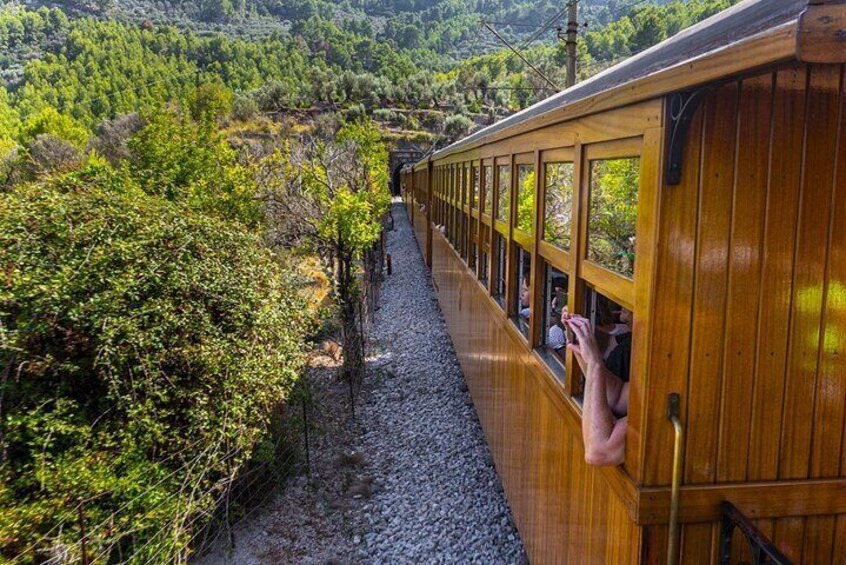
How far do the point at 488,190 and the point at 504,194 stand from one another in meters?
0.86

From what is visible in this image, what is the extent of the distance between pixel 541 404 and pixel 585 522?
912 mm

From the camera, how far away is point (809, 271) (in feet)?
6.02

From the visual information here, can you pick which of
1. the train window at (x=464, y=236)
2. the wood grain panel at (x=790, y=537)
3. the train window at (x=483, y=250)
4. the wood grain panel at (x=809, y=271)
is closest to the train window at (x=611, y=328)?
the wood grain panel at (x=809, y=271)

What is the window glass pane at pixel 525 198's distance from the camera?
3703mm

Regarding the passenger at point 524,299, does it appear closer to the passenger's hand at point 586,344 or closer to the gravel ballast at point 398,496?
the passenger's hand at point 586,344

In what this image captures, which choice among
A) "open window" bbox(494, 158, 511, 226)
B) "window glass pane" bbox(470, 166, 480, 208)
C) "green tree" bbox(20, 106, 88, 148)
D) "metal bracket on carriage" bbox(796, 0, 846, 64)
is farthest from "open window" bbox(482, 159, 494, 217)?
"green tree" bbox(20, 106, 88, 148)

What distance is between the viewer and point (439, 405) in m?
7.64

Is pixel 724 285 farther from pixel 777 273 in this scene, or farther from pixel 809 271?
pixel 809 271

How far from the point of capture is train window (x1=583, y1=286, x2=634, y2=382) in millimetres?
2357

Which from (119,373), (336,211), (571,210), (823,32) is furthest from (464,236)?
(823,32)

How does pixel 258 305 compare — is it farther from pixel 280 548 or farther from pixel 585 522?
pixel 585 522

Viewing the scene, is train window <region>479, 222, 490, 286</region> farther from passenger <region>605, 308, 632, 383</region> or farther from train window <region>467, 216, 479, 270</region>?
passenger <region>605, 308, 632, 383</region>

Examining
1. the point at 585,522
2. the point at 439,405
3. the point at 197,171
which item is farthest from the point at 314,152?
the point at 585,522

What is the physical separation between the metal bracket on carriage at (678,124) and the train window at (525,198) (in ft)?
6.19
